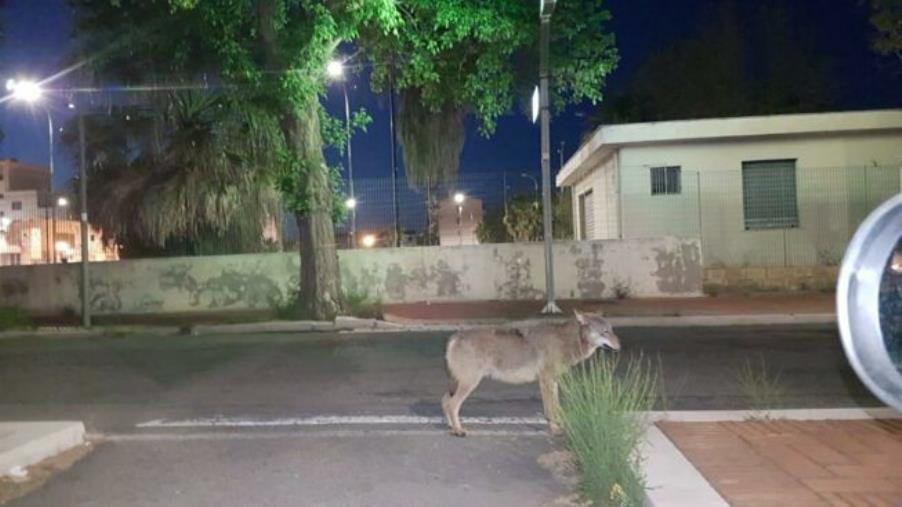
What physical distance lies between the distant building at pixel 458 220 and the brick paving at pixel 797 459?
19114 millimetres

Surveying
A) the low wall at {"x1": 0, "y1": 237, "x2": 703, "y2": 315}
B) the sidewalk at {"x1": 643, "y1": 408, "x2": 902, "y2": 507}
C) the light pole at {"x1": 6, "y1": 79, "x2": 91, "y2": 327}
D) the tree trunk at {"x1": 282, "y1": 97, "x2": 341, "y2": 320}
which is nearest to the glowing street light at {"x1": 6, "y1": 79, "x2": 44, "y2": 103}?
the light pole at {"x1": 6, "y1": 79, "x2": 91, "y2": 327}

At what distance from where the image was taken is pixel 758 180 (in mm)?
25188

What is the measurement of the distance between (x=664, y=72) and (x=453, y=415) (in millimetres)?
35521

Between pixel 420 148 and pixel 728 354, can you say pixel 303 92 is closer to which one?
pixel 420 148

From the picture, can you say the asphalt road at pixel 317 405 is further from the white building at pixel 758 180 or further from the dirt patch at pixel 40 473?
the white building at pixel 758 180

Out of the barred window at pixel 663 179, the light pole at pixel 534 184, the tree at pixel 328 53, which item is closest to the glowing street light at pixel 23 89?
the tree at pixel 328 53

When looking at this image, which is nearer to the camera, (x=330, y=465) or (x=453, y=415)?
(x=330, y=465)

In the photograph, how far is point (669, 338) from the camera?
15.4 meters

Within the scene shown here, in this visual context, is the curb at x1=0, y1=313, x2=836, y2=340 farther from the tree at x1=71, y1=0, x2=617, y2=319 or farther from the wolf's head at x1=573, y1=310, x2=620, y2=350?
the wolf's head at x1=573, y1=310, x2=620, y2=350

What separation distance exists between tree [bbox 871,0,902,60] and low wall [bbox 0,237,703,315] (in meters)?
6.43

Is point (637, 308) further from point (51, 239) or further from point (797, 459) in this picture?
point (51, 239)

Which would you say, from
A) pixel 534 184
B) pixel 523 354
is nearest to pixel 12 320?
pixel 534 184

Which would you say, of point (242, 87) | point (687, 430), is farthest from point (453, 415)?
point (242, 87)

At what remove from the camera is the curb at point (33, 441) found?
7.44 m
